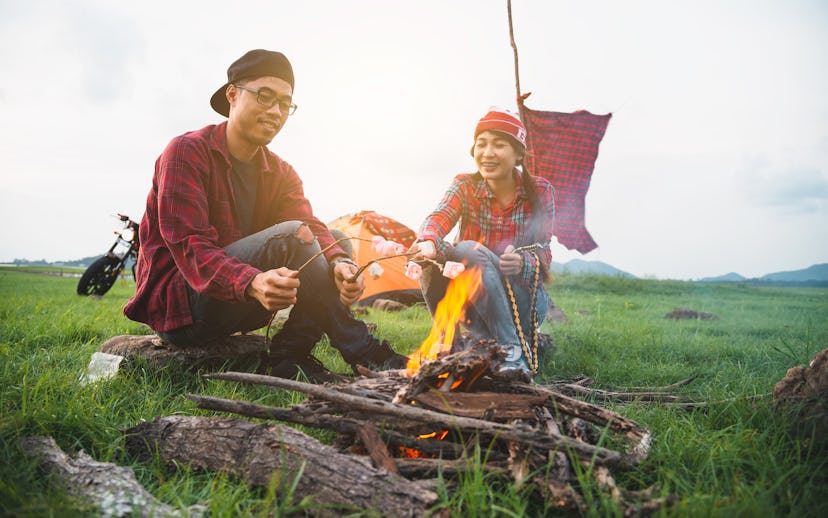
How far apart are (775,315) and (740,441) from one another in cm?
989

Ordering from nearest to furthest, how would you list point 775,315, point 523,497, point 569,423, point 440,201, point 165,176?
point 523,497
point 569,423
point 165,176
point 440,201
point 775,315

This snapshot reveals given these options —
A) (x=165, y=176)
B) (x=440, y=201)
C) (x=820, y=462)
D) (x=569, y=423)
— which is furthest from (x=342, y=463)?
(x=440, y=201)

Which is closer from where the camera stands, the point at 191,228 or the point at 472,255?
the point at 191,228

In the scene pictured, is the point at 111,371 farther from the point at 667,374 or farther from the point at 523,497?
the point at 667,374

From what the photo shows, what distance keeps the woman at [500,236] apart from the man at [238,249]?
79 cm

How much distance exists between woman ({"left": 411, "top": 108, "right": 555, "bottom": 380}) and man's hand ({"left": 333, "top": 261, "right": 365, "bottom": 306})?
541mm

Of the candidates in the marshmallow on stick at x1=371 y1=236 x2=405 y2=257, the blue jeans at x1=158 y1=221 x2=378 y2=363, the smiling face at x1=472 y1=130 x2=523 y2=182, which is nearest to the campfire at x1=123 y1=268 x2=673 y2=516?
the marshmallow on stick at x1=371 y1=236 x2=405 y2=257

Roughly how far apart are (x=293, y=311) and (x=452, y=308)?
1.34 meters

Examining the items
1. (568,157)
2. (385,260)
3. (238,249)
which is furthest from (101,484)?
(385,260)

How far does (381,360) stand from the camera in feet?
10.7

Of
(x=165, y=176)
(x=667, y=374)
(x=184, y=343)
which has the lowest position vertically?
(x=667, y=374)

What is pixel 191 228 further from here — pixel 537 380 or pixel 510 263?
pixel 537 380

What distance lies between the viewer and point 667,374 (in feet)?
12.2

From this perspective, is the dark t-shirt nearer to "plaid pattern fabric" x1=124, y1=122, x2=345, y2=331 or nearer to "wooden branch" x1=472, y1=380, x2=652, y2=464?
"plaid pattern fabric" x1=124, y1=122, x2=345, y2=331
